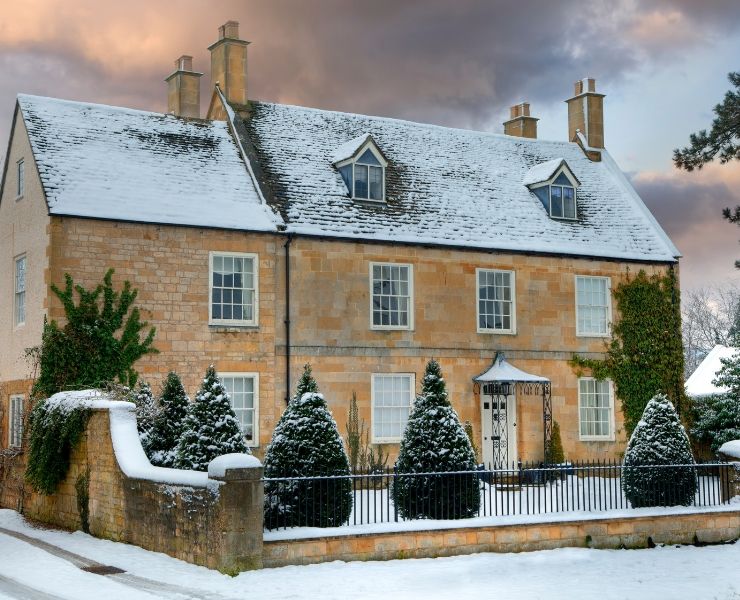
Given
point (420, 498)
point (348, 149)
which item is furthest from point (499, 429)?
point (420, 498)

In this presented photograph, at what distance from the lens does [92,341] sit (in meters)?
24.5

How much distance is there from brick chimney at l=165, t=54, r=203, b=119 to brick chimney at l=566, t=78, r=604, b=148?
13574 mm

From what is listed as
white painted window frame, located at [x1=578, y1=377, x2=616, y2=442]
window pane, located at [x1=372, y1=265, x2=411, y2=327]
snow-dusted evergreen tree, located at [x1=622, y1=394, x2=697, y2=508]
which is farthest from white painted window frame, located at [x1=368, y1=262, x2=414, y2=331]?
snow-dusted evergreen tree, located at [x1=622, y1=394, x2=697, y2=508]

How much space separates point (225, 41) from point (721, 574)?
21.0 metres

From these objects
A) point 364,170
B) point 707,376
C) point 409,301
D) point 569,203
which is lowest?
point 707,376

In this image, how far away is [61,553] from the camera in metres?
17.8

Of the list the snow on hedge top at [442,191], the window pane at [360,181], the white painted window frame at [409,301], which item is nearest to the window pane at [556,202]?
the snow on hedge top at [442,191]

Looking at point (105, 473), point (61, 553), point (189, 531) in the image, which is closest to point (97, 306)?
point (105, 473)

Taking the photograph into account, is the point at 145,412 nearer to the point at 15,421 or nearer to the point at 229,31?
the point at 15,421

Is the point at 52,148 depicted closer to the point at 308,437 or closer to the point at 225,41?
the point at 225,41

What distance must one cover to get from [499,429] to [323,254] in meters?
7.12

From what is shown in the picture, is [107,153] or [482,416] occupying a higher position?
[107,153]

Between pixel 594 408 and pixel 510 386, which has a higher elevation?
pixel 510 386

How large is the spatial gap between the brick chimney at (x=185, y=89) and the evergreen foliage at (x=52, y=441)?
485 inches
